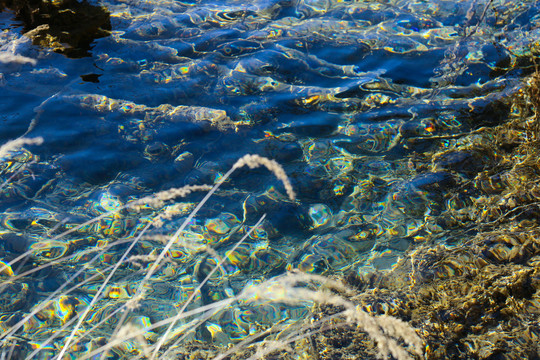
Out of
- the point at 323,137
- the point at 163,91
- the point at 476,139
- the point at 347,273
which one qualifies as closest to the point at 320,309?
the point at 347,273

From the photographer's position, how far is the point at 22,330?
9.43ft

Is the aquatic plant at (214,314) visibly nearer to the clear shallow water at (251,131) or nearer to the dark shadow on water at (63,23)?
the clear shallow water at (251,131)

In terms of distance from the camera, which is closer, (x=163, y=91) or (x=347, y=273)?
(x=347, y=273)

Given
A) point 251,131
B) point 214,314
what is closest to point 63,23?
point 251,131

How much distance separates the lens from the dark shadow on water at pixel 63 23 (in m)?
5.55

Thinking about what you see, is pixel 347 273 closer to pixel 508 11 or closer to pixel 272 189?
pixel 272 189

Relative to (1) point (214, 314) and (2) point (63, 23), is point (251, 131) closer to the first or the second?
(1) point (214, 314)

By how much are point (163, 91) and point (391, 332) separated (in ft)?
11.5

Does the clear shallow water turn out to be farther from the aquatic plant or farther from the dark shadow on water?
the dark shadow on water

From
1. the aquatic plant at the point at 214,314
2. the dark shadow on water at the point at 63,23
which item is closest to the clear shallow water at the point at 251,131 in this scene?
the aquatic plant at the point at 214,314

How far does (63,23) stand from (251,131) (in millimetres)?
3498

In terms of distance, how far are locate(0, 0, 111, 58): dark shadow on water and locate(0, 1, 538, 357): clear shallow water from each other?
0.17 m

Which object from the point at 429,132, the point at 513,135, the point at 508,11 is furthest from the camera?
the point at 508,11

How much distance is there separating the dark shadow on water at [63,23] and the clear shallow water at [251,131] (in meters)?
0.17
